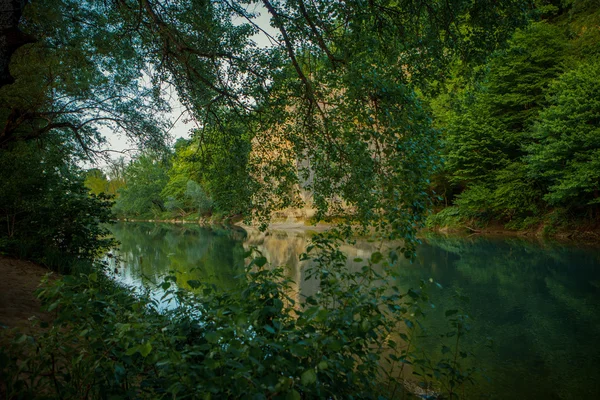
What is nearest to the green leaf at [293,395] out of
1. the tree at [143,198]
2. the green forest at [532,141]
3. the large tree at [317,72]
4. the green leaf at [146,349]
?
the green leaf at [146,349]

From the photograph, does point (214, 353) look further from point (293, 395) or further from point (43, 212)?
point (43, 212)

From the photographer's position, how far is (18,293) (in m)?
5.28

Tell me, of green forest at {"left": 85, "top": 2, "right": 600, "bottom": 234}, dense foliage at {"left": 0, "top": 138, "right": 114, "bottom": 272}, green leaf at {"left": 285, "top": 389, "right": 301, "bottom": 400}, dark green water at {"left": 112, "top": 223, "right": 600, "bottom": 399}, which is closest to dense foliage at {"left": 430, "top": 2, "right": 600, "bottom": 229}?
green forest at {"left": 85, "top": 2, "right": 600, "bottom": 234}

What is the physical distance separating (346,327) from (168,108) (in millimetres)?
8136

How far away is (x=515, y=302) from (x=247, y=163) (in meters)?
7.47

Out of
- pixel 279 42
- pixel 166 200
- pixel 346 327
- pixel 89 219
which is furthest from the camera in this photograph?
pixel 166 200

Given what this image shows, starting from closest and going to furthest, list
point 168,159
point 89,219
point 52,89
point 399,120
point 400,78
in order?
point 399,120 → point 400,78 → point 89,219 → point 52,89 → point 168,159

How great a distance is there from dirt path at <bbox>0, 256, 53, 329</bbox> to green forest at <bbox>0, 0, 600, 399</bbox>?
13.4 inches

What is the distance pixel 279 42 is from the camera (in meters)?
4.88

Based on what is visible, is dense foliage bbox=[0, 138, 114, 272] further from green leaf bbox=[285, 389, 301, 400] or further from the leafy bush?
green leaf bbox=[285, 389, 301, 400]

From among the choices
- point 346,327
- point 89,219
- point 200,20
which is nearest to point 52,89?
point 89,219

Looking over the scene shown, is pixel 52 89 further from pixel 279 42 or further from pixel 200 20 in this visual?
pixel 279 42

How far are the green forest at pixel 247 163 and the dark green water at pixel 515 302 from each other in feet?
1.85

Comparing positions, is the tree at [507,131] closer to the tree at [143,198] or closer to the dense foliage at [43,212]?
the dense foliage at [43,212]
